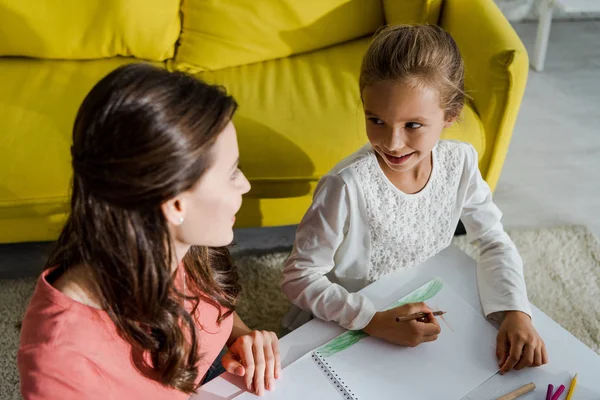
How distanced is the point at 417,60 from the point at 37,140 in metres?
1.00

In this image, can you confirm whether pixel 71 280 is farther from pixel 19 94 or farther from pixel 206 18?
pixel 206 18

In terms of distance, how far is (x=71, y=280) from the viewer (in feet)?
2.51

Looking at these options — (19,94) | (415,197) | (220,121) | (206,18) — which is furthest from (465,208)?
(19,94)

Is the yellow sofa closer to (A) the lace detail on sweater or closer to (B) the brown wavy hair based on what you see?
(A) the lace detail on sweater

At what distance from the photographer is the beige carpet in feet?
5.26

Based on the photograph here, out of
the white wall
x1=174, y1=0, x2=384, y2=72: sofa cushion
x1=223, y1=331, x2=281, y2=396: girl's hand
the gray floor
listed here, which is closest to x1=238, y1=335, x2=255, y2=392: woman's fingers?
x1=223, y1=331, x2=281, y2=396: girl's hand

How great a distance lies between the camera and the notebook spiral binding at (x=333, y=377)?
900 mm

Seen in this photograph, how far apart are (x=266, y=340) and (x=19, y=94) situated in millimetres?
1115

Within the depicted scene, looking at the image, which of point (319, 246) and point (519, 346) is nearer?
point (519, 346)

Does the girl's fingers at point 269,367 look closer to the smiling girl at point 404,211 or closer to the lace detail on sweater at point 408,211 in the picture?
the smiling girl at point 404,211

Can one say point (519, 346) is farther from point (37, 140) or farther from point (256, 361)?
point (37, 140)

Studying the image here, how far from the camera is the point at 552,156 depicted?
7.29 feet

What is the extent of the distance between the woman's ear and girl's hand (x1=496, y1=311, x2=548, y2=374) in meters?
0.57

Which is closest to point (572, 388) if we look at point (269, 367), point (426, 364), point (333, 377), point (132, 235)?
point (426, 364)
